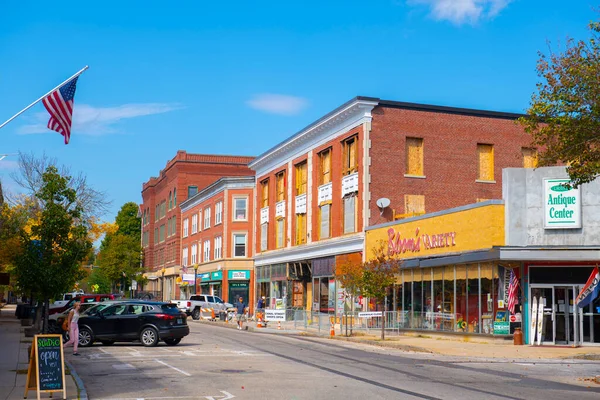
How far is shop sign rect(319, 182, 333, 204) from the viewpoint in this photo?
4959 centimetres

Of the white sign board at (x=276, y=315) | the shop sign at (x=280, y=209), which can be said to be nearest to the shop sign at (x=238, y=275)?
the shop sign at (x=280, y=209)

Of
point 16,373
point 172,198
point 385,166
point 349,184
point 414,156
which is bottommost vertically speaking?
point 16,373

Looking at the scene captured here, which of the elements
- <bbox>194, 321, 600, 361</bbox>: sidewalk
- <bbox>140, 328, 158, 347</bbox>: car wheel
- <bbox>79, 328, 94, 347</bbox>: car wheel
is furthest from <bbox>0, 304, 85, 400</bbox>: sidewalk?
<bbox>194, 321, 600, 361</bbox>: sidewalk

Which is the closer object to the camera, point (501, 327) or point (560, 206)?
point (560, 206)

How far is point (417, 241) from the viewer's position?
38938 mm

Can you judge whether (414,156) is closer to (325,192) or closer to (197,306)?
(325,192)

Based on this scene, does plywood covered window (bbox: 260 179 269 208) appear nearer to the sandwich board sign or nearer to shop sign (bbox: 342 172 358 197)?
shop sign (bbox: 342 172 358 197)

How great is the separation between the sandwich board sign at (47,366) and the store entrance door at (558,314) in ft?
71.8

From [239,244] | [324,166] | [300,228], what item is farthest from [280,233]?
[239,244]

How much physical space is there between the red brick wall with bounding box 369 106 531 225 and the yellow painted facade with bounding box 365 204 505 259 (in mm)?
3066

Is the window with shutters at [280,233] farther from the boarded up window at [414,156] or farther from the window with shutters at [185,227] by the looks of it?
the window with shutters at [185,227]

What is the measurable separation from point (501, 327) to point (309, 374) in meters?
15.4

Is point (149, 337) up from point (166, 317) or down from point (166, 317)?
down

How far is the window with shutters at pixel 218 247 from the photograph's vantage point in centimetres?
7400
